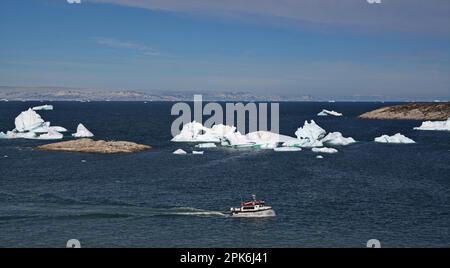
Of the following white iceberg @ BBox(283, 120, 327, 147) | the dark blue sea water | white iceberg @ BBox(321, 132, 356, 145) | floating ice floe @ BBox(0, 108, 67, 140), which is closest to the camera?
the dark blue sea water

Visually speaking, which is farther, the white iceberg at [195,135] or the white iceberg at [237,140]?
the white iceberg at [195,135]

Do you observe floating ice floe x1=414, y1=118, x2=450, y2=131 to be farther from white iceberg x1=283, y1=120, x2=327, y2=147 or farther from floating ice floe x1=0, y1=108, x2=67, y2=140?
floating ice floe x1=0, y1=108, x2=67, y2=140

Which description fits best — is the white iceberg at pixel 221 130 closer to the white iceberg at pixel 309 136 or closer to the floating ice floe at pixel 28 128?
the white iceberg at pixel 309 136

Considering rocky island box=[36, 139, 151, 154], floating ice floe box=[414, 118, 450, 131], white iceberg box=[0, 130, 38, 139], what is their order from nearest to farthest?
1. rocky island box=[36, 139, 151, 154]
2. white iceberg box=[0, 130, 38, 139]
3. floating ice floe box=[414, 118, 450, 131]

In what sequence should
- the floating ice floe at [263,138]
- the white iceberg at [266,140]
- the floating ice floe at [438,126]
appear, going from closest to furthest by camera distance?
the floating ice floe at [263,138] < the white iceberg at [266,140] < the floating ice floe at [438,126]

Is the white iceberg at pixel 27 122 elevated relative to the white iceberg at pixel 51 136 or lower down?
elevated

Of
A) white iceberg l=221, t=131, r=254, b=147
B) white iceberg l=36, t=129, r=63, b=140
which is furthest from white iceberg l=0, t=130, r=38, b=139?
white iceberg l=221, t=131, r=254, b=147

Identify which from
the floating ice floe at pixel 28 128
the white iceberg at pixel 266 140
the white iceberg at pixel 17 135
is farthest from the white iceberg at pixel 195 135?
the white iceberg at pixel 17 135
